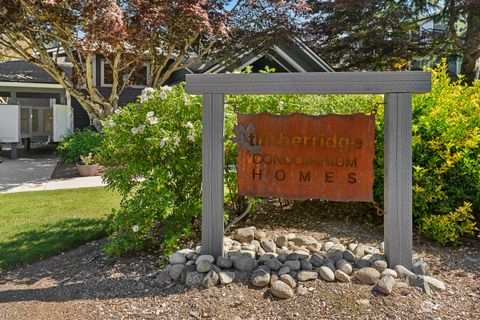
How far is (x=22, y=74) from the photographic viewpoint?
49.1 feet

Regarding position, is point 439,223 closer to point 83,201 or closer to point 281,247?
point 281,247

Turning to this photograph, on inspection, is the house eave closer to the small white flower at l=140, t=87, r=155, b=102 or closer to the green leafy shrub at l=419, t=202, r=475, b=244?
the small white flower at l=140, t=87, r=155, b=102

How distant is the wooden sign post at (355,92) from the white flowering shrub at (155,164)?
489mm

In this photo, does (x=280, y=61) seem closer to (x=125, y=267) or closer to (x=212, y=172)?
(x=212, y=172)

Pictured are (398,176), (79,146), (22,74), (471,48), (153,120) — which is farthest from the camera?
(471,48)

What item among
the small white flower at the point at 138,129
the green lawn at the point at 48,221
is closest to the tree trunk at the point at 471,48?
the green lawn at the point at 48,221

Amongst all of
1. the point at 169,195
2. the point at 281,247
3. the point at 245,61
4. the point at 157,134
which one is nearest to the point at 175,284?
the point at 169,195

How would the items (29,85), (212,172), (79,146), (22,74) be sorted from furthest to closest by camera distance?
(22,74)
(29,85)
(79,146)
(212,172)

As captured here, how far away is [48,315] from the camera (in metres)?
2.81

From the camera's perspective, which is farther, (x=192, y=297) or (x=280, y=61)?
(x=280, y=61)

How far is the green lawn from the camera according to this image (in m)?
4.19

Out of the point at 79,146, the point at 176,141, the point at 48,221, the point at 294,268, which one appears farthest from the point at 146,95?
the point at 79,146

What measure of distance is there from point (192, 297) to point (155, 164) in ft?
4.77

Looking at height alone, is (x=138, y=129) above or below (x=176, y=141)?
above
